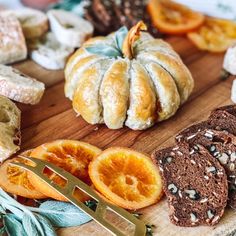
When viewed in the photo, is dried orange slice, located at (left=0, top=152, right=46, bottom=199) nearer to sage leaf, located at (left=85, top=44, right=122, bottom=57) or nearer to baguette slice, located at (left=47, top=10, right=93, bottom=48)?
sage leaf, located at (left=85, top=44, right=122, bottom=57)

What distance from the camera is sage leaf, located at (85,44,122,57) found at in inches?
93.5

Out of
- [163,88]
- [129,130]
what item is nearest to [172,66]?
[163,88]

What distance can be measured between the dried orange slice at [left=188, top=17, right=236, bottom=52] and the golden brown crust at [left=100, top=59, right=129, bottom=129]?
83cm

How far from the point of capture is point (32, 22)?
9.39 ft

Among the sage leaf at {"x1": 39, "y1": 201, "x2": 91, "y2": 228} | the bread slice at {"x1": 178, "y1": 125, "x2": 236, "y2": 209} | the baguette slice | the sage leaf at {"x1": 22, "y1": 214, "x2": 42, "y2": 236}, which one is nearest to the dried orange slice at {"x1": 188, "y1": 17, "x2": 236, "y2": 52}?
the baguette slice

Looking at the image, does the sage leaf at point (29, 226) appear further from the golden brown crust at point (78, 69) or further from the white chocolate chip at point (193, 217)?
the golden brown crust at point (78, 69)

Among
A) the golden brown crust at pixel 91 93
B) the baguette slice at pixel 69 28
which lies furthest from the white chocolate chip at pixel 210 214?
the baguette slice at pixel 69 28

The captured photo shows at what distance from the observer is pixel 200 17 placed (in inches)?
122

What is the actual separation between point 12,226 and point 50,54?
1.12 meters

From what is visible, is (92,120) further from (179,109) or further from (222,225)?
(222,225)

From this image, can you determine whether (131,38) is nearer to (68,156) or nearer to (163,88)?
(163,88)

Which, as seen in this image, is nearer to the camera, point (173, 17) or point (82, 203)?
point (82, 203)

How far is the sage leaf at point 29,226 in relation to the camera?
1798mm

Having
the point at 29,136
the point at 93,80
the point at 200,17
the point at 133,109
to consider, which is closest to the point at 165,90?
the point at 133,109
